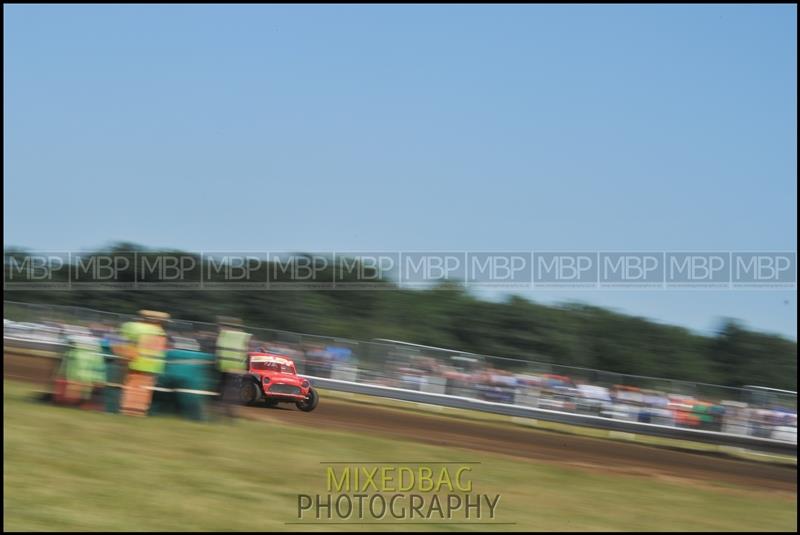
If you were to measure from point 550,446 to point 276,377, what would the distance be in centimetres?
471

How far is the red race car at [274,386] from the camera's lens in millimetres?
14727

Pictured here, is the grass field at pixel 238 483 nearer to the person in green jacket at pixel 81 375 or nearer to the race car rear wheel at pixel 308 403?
the person in green jacket at pixel 81 375

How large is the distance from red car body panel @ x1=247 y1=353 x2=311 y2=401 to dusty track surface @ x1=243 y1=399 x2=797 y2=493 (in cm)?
30

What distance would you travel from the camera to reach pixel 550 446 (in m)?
14.0

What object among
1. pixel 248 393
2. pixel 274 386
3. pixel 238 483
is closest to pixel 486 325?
pixel 274 386

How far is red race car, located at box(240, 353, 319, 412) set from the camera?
14.7 meters

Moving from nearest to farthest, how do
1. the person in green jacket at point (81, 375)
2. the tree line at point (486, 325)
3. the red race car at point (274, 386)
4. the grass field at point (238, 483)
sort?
1. the grass field at point (238, 483)
2. the person in green jacket at point (81, 375)
3. the red race car at point (274, 386)
4. the tree line at point (486, 325)

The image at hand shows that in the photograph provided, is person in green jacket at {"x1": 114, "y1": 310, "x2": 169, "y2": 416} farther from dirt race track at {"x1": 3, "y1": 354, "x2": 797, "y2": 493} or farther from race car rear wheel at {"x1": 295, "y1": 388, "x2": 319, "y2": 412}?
race car rear wheel at {"x1": 295, "y1": 388, "x2": 319, "y2": 412}

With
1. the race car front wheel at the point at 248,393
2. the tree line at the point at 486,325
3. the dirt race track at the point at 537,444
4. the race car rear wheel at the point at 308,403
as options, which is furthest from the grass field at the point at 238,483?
the tree line at the point at 486,325

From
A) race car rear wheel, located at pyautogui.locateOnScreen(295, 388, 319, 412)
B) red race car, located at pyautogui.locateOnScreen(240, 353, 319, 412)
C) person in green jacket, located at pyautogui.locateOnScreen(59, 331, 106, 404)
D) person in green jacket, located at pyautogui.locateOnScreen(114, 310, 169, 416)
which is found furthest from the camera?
race car rear wheel, located at pyautogui.locateOnScreen(295, 388, 319, 412)

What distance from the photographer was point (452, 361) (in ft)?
63.4

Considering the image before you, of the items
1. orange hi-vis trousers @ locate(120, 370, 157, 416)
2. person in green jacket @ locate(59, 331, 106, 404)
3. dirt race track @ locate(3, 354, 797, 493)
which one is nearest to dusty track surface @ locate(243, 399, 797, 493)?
dirt race track @ locate(3, 354, 797, 493)

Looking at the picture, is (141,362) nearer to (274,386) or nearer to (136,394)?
(136,394)

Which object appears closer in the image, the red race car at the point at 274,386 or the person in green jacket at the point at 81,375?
the person in green jacket at the point at 81,375
